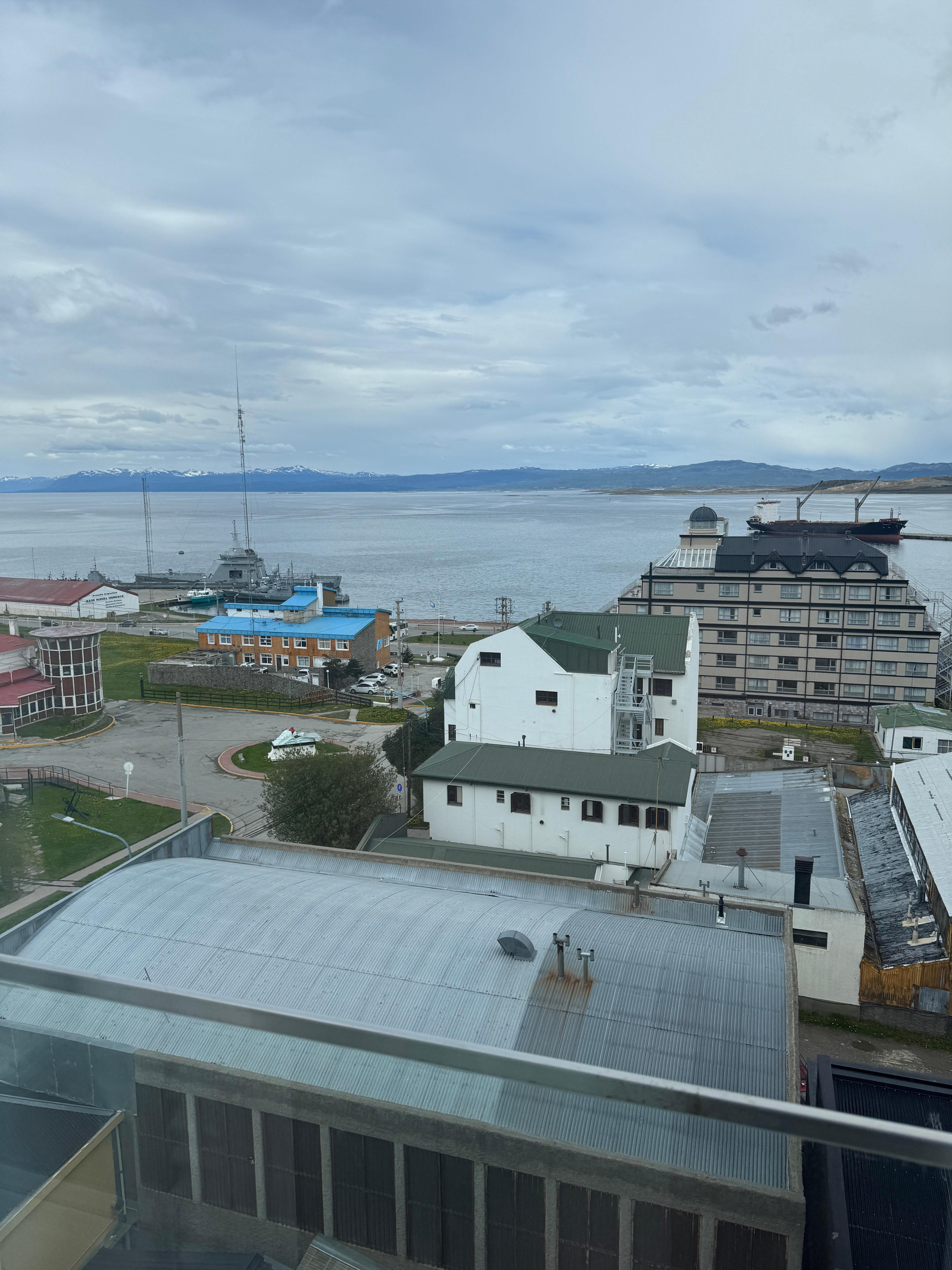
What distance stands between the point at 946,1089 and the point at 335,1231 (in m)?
6.75

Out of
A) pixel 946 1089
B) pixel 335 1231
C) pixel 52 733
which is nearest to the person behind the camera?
pixel 335 1231

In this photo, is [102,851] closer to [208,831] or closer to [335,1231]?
Answer: [208,831]

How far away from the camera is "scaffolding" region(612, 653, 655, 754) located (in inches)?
718

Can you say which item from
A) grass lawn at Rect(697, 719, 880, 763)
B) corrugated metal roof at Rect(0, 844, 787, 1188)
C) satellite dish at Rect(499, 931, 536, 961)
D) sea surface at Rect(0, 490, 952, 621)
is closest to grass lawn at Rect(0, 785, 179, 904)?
corrugated metal roof at Rect(0, 844, 787, 1188)

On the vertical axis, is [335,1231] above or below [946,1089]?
above

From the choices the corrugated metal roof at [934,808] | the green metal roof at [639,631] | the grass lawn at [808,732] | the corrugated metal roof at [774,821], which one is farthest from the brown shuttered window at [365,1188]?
the grass lawn at [808,732]

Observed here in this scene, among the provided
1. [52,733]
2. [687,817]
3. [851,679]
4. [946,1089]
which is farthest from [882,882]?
[52,733]

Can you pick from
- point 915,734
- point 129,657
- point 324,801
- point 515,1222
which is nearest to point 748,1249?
point 515,1222

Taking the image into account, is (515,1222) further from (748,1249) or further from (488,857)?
(488,857)

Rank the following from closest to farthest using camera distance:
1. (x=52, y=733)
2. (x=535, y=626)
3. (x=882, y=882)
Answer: (x=882, y=882), (x=535, y=626), (x=52, y=733)

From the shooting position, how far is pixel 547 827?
15.5m

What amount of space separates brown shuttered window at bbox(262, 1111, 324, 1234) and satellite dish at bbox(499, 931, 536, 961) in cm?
418

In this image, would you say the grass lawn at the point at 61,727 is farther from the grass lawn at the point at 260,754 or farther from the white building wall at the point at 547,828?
the white building wall at the point at 547,828

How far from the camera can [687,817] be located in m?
15.5
